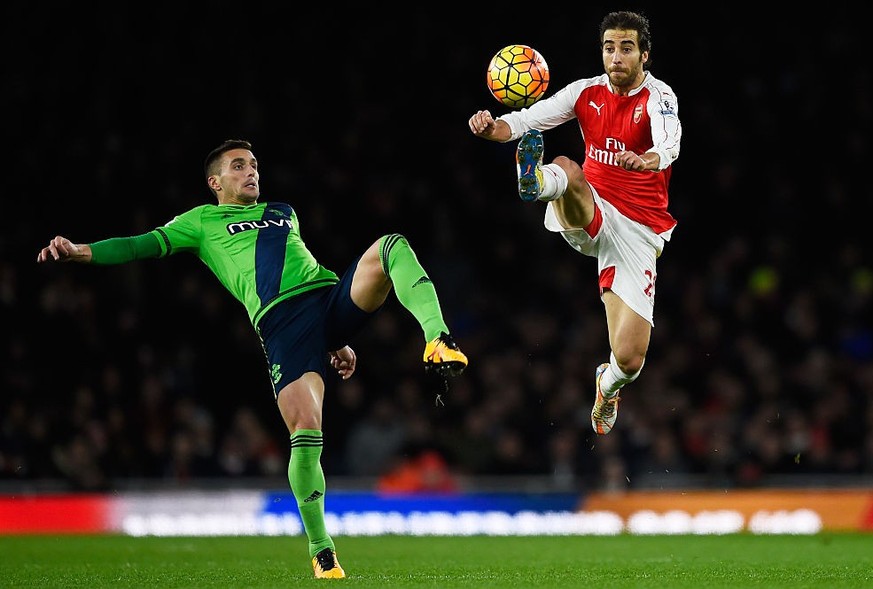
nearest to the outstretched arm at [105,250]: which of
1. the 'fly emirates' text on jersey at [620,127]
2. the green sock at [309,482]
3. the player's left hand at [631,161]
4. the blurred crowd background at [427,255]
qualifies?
the green sock at [309,482]

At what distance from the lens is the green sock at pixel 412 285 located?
6973 millimetres

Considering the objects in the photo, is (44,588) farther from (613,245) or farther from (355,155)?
(355,155)

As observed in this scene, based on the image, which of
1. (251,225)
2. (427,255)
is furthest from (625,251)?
(427,255)

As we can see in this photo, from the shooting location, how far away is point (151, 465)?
548 inches

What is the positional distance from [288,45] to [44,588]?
12472 millimetres

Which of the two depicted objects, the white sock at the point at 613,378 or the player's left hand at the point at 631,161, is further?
the white sock at the point at 613,378

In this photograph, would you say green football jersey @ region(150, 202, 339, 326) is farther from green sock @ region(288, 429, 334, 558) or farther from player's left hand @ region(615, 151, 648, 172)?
player's left hand @ region(615, 151, 648, 172)

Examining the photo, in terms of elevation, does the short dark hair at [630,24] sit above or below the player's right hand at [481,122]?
above

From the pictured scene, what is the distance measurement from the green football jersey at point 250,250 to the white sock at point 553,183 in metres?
1.30

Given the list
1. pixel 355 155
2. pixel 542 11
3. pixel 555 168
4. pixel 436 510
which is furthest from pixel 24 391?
pixel 542 11

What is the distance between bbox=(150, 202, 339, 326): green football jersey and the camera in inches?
311

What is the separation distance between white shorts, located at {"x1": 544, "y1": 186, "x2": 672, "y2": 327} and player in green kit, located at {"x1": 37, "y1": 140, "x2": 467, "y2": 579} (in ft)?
4.92

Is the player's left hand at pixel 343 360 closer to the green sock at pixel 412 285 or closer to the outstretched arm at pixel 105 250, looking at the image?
the green sock at pixel 412 285

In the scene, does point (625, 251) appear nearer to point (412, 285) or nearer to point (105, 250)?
point (412, 285)
